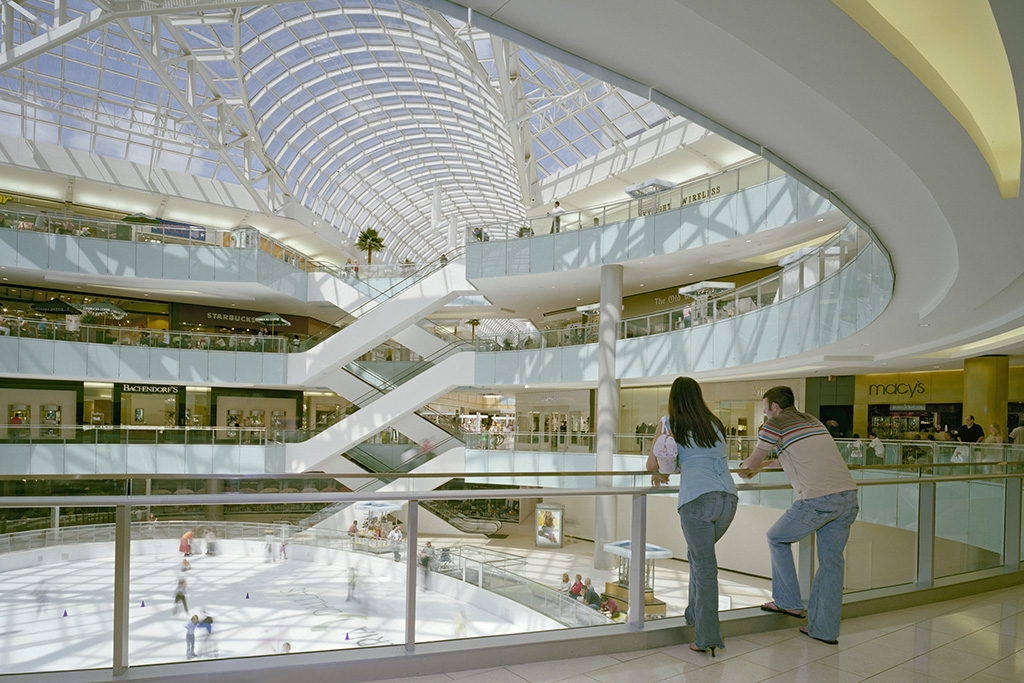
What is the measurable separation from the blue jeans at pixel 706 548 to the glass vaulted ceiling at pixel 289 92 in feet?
78.9

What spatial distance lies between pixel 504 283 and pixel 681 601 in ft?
73.2

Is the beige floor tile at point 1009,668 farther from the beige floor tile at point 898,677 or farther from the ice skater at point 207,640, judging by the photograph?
the ice skater at point 207,640

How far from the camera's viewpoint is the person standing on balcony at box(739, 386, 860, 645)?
4.79 metres

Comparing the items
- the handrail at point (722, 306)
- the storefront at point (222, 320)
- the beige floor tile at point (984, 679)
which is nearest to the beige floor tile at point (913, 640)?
the beige floor tile at point (984, 679)

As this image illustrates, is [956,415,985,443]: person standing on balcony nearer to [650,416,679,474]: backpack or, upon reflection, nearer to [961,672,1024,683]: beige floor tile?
[961,672,1024,683]: beige floor tile

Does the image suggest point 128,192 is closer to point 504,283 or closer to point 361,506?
point 504,283

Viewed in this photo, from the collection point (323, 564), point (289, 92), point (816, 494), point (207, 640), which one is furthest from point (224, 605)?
point (289, 92)

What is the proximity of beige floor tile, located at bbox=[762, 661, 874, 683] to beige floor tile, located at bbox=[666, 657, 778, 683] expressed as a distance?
3.0 inches

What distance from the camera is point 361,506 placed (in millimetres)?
4195

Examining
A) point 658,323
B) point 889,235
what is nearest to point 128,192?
point 658,323

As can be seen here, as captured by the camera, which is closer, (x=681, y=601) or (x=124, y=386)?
(x=681, y=601)

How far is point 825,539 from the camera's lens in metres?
4.92

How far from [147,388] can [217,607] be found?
32.2 metres

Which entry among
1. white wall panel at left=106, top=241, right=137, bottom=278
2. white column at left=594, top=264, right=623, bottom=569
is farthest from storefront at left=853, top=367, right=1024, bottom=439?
white wall panel at left=106, top=241, right=137, bottom=278
